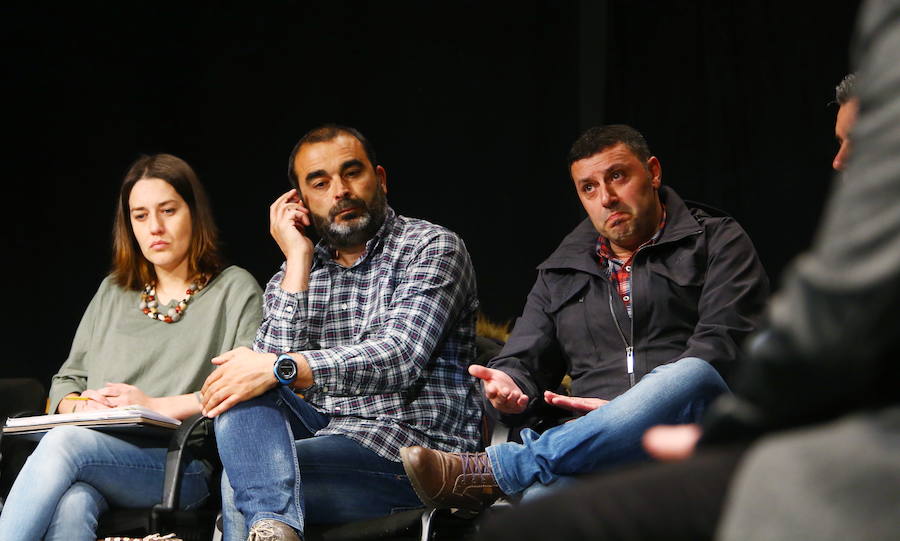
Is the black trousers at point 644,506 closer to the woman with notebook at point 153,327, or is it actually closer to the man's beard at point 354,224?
the woman with notebook at point 153,327

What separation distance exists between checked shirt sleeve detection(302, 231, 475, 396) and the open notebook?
0.45 metres

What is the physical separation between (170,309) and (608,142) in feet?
4.99

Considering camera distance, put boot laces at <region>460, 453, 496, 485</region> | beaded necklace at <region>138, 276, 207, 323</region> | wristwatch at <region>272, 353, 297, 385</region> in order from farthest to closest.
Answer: beaded necklace at <region>138, 276, 207, 323</region> → wristwatch at <region>272, 353, 297, 385</region> → boot laces at <region>460, 453, 496, 485</region>

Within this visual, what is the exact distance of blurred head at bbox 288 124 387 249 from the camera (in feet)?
9.55

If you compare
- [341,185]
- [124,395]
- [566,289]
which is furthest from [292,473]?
[341,185]

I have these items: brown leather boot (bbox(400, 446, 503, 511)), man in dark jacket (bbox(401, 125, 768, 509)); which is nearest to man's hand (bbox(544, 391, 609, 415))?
man in dark jacket (bbox(401, 125, 768, 509))

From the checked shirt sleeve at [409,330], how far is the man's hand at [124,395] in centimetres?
72

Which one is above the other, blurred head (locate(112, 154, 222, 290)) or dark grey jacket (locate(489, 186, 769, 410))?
blurred head (locate(112, 154, 222, 290))

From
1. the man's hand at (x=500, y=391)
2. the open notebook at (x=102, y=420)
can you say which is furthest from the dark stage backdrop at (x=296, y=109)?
the open notebook at (x=102, y=420)

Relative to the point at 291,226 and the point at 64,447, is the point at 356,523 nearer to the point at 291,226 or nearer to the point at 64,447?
the point at 64,447

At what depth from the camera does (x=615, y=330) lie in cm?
259

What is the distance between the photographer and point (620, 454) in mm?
2039

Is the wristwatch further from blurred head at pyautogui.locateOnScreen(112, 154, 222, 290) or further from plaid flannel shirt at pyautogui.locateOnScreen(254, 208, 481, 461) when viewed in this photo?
blurred head at pyautogui.locateOnScreen(112, 154, 222, 290)

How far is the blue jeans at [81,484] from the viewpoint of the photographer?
2.38 metres
